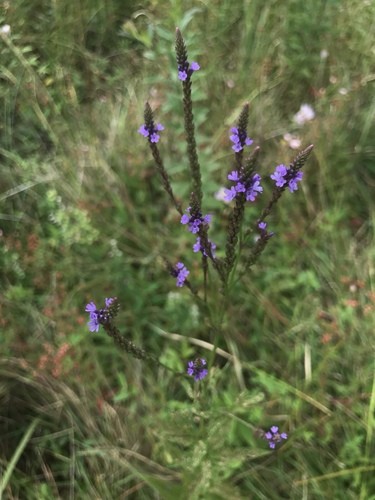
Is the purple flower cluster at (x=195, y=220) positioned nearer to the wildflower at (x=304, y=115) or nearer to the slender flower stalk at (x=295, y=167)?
the slender flower stalk at (x=295, y=167)

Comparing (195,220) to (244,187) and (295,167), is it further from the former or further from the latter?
(295,167)

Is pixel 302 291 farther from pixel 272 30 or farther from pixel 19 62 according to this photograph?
pixel 19 62

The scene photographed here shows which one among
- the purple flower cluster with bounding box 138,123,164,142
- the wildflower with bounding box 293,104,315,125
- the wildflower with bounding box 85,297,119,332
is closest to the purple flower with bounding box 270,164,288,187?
the purple flower cluster with bounding box 138,123,164,142

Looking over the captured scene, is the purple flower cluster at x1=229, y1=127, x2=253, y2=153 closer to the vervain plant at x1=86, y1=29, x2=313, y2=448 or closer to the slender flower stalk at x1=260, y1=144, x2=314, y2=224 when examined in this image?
the vervain plant at x1=86, y1=29, x2=313, y2=448

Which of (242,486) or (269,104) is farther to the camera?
(269,104)

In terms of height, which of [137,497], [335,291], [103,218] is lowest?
[137,497]

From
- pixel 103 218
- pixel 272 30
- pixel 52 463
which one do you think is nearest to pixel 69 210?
pixel 103 218
